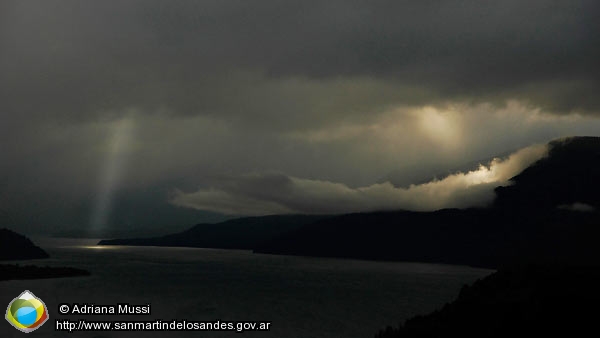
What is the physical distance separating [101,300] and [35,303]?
70.9m

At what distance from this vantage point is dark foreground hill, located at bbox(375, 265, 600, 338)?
203ft

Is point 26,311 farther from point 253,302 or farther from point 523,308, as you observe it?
point 253,302

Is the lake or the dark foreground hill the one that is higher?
the dark foreground hill

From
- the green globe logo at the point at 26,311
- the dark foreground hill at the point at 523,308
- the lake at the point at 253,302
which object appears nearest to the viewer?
the dark foreground hill at the point at 523,308

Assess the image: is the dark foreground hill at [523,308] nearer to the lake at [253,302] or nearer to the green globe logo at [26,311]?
the lake at [253,302]

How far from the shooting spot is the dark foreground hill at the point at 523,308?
61.8 meters

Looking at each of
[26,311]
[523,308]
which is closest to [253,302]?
[26,311]

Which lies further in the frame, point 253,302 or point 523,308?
point 253,302

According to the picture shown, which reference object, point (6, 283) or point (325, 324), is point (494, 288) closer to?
point (325, 324)

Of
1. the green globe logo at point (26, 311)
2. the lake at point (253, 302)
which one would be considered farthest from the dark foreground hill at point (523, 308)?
the green globe logo at point (26, 311)

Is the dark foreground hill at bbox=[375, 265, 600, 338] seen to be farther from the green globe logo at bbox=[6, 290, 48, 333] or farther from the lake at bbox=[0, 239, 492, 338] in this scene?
the green globe logo at bbox=[6, 290, 48, 333]

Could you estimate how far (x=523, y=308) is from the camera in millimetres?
67688

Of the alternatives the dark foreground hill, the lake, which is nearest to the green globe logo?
the lake

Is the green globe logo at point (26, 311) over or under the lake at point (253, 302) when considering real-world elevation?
over
